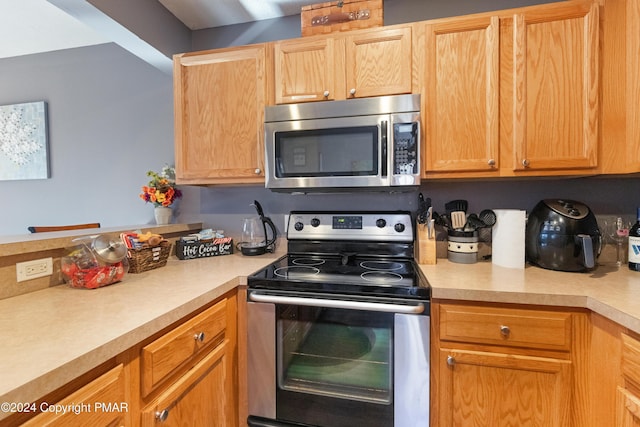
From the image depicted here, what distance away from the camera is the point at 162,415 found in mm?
845

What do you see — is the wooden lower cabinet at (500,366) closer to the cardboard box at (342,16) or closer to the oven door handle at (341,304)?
the oven door handle at (341,304)

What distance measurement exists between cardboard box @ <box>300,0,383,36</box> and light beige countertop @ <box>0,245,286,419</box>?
1.34 meters

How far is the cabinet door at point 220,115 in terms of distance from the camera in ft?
5.16

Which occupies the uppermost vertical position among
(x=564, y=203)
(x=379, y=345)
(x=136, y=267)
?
(x=564, y=203)

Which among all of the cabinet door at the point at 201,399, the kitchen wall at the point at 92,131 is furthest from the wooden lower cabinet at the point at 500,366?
the kitchen wall at the point at 92,131

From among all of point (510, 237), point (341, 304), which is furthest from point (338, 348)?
point (510, 237)

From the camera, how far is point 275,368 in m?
1.24

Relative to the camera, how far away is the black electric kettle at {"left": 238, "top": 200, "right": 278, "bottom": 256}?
1.79m

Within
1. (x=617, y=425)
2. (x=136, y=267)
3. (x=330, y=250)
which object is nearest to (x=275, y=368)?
(x=330, y=250)

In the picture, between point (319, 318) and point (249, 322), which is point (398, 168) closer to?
point (319, 318)

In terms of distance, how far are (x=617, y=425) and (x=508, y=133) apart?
1.12 meters

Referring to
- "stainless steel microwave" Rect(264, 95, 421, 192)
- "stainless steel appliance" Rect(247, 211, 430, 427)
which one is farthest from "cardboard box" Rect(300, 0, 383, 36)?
"stainless steel appliance" Rect(247, 211, 430, 427)

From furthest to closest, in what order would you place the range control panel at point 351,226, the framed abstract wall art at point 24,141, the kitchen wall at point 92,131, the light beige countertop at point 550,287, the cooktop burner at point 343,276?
1. the framed abstract wall art at point 24,141
2. the kitchen wall at point 92,131
3. the range control panel at point 351,226
4. the cooktop burner at point 343,276
5. the light beige countertop at point 550,287

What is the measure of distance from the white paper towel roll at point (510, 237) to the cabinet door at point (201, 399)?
4.46 ft
